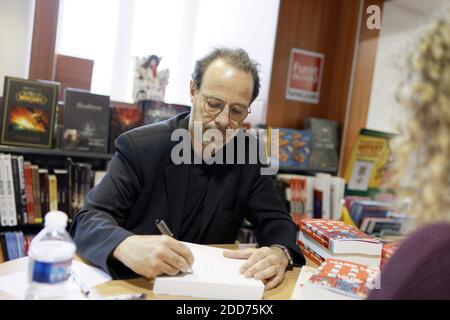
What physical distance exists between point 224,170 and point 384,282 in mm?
1056

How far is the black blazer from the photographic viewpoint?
1491mm

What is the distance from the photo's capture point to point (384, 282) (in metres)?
0.71

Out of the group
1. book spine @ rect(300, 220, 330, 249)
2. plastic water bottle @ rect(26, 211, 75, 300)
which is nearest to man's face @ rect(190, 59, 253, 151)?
book spine @ rect(300, 220, 330, 249)

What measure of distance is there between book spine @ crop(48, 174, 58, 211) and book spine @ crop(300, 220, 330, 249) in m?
1.65

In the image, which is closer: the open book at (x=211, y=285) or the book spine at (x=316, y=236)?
the open book at (x=211, y=285)

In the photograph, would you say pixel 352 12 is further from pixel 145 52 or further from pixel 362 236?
pixel 362 236

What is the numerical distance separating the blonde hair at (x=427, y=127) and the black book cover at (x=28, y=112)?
2282mm

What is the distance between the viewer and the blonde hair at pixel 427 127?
66 centimetres

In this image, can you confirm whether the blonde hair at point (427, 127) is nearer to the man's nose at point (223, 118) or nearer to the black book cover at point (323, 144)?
the man's nose at point (223, 118)

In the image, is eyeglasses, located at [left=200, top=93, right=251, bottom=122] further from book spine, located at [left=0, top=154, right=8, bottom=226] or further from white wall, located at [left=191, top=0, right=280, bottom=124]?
white wall, located at [left=191, top=0, right=280, bottom=124]

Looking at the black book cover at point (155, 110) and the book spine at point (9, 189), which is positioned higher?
the black book cover at point (155, 110)

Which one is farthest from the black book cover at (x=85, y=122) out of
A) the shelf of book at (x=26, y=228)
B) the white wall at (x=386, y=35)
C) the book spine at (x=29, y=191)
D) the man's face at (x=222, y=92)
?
the white wall at (x=386, y=35)

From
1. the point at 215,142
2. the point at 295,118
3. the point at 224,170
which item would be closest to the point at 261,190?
the point at 224,170

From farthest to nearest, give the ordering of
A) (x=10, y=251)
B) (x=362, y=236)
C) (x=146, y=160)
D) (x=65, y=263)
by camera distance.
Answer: (x=10, y=251) → (x=146, y=160) → (x=362, y=236) → (x=65, y=263)
